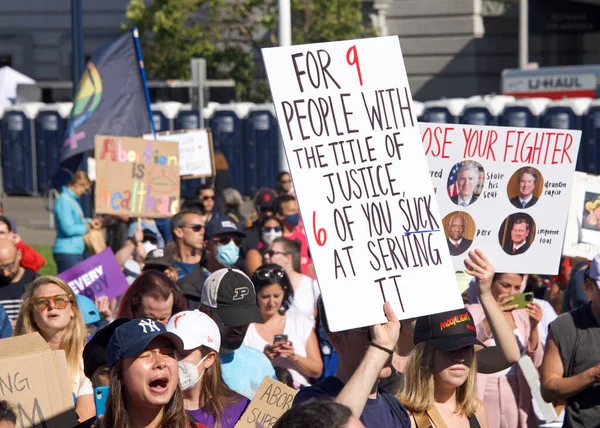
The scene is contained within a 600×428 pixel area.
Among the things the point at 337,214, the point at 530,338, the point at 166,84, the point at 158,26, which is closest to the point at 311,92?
the point at 337,214

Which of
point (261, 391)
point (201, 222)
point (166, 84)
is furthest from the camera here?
point (166, 84)

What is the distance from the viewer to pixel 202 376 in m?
4.59

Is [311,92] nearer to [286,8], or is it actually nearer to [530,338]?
[530,338]

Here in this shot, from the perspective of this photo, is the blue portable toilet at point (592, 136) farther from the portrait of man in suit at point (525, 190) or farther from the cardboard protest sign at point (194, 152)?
the portrait of man in suit at point (525, 190)

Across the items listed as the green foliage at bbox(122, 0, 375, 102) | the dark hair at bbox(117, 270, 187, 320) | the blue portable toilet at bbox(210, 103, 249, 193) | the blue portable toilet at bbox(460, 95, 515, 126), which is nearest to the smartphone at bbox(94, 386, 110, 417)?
the dark hair at bbox(117, 270, 187, 320)

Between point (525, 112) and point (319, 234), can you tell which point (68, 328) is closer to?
point (319, 234)

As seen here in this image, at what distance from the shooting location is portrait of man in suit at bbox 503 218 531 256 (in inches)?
213

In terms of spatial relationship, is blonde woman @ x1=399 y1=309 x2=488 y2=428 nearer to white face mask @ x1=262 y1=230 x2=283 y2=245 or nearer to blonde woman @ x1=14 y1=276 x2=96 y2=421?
blonde woman @ x1=14 y1=276 x2=96 y2=421

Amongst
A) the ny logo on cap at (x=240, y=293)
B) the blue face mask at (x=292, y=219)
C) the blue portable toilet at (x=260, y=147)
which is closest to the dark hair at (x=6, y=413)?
the ny logo on cap at (x=240, y=293)

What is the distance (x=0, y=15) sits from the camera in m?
33.4

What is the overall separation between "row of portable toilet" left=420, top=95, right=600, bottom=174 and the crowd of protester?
535 inches

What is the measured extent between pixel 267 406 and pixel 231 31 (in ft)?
80.9

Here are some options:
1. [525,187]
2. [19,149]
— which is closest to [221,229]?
[525,187]

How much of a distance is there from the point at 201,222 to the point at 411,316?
437 cm
